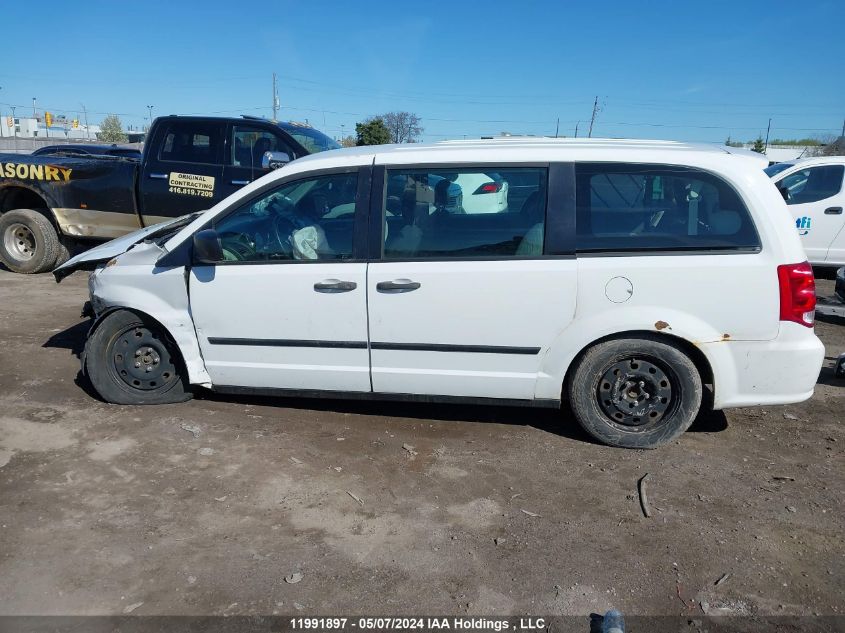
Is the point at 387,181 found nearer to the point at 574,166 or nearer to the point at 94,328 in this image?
the point at 574,166

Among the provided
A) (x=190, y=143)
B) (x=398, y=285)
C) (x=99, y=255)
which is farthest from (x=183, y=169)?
(x=398, y=285)

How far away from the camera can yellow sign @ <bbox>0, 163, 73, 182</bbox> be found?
8172 mm

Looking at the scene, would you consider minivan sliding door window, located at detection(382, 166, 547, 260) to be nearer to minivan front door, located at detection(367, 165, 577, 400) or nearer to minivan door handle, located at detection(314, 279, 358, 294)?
minivan front door, located at detection(367, 165, 577, 400)

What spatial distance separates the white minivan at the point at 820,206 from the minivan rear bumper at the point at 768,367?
577cm

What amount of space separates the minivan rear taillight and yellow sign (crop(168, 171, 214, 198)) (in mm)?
6393

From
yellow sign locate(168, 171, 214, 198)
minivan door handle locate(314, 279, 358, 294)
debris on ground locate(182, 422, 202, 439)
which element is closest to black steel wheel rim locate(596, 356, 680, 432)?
minivan door handle locate(314, 279, 358, 294)

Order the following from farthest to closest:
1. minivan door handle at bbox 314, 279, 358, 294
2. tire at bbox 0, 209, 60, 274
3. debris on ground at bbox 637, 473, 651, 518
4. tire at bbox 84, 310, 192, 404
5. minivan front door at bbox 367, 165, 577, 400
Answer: tire at bbox 0, 209, 60, 274 < tire at bbox 84, 310, 192, 404 < minivan door handle at bbox 314, 279, 358, 294 < minivan front door at bbox 367, 165, 577, 400 < debris on ground at bbox 637, 473, 651, 518

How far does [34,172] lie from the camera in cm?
824

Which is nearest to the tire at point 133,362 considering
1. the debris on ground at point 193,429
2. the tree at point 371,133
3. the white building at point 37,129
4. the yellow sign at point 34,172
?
the debris on ground at point 193,429

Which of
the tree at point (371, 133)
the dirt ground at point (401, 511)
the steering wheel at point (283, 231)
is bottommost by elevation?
the dirt ground at point (401, 511)

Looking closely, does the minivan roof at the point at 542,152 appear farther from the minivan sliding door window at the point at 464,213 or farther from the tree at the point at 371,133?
the tree at the point at 371,133

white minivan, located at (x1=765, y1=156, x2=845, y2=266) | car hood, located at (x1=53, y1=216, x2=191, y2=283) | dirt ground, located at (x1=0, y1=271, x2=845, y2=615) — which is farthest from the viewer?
white minivan, located at (x1=765, y1=156, x2=845, y2=266)

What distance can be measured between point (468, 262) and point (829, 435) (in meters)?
2.67

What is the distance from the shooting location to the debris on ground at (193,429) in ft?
13.6
